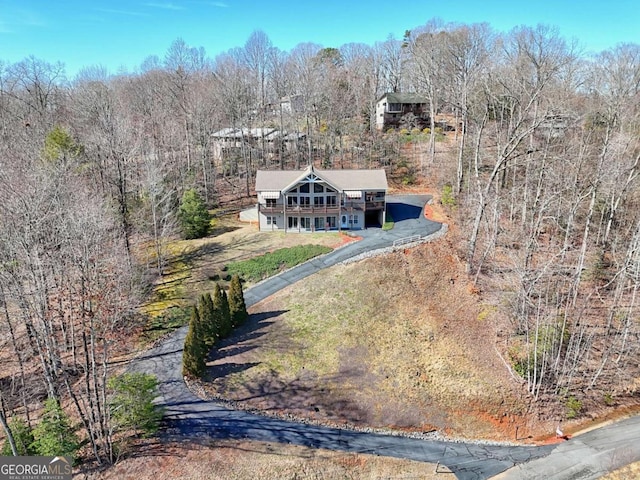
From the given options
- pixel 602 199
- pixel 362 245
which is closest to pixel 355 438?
pixel 362 245

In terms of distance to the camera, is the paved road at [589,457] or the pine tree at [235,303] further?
the pine tree at [235,303]

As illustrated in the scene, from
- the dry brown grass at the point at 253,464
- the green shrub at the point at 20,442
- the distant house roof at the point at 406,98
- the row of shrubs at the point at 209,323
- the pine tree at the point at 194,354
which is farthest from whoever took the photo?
the distant house roof at the point at 406,98

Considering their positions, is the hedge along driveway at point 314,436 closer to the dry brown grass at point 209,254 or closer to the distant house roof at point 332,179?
the dry brown grass at point 209,254

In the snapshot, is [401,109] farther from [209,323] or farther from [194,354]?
[194,354]

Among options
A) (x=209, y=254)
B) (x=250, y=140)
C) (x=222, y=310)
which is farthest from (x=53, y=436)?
(x=250, y=140)

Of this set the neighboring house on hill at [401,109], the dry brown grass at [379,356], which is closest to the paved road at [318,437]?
the dry brown grass at [379,356]

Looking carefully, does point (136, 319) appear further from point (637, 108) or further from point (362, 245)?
point (637, 108)

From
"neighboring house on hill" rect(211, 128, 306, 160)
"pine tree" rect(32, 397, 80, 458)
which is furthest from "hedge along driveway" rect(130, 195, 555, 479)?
"neighboring house on hill" rect(211, 128, 306, 160)
